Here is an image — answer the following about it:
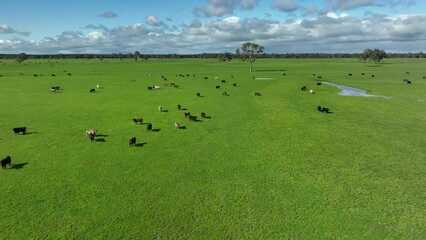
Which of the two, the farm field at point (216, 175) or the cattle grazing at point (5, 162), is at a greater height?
the cattle grazing at point (5, 162)

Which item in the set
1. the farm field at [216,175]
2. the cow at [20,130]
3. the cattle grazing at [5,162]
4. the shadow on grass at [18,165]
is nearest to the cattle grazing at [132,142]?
the farm field at [216,175]

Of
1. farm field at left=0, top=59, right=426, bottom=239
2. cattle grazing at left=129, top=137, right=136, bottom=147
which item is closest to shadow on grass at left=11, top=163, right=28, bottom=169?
farm field at left=0, top=59, right=426, bottom=239

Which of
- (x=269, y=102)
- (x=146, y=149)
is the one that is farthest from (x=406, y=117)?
(x=146, y=149)

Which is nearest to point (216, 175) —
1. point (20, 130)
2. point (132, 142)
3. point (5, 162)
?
point (132, 142)

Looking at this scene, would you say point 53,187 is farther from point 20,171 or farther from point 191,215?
point 191,215

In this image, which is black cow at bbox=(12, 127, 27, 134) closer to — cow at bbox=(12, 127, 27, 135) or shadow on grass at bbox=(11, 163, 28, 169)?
cow at bbox=(12, 127, 27, 135)

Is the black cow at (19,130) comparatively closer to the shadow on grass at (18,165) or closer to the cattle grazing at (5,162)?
the shadow on grass at (18,165)

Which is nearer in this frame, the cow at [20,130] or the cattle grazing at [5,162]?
the cattle grazing at [5,162]

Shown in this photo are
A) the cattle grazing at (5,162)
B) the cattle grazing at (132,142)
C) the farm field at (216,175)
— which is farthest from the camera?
the cattle grazing at (132,142)

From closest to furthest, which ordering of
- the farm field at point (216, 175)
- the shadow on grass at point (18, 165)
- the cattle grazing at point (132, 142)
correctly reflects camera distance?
1. the farm field at point (216, 175)
2. the shadow on grass at point (18, 165)
3. the cattle grazing at point (132, 142)
